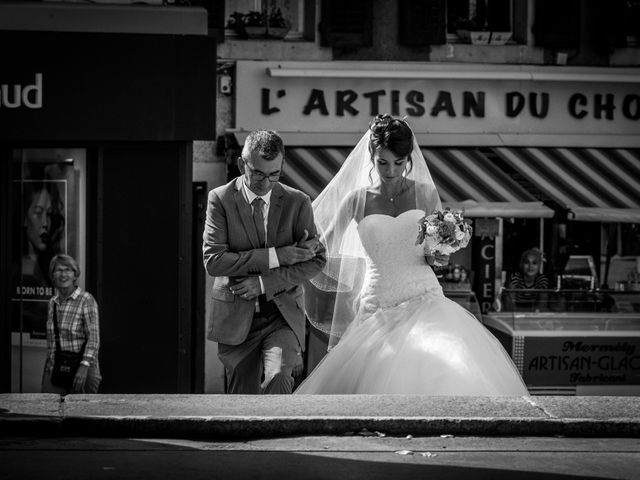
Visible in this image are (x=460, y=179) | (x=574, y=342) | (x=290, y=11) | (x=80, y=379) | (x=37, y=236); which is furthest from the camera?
(x=290, y=11)

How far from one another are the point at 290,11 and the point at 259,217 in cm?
942

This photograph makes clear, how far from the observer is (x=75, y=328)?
8953 mm

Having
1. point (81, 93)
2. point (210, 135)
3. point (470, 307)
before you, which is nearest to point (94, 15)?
point (81, 93)

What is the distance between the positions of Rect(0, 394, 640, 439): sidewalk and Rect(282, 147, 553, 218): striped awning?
8.87 m

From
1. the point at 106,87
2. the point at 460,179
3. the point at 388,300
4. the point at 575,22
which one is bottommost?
the point at 388,300

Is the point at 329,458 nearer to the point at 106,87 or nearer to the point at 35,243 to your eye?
the point at 106,87

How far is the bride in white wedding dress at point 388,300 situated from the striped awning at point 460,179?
7.05 meters

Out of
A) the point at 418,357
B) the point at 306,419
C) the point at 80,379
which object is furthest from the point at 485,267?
the point at 306,419

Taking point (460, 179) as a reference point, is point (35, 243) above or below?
below

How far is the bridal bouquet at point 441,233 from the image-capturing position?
702cm

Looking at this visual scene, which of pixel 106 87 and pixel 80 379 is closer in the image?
pixel 80 379

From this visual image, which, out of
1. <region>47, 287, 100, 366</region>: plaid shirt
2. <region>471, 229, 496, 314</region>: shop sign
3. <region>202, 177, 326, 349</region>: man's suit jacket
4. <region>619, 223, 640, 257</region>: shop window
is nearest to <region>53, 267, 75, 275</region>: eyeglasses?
<region>47, 287, 100, 366</region>: plaid shirt

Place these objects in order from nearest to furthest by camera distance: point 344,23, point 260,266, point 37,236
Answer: point 260,266, point 37,236, point 344,23

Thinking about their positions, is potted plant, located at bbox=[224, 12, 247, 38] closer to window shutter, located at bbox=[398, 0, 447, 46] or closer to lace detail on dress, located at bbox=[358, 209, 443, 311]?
window shutter, located at bbox=[398, 0, 447, 46]
